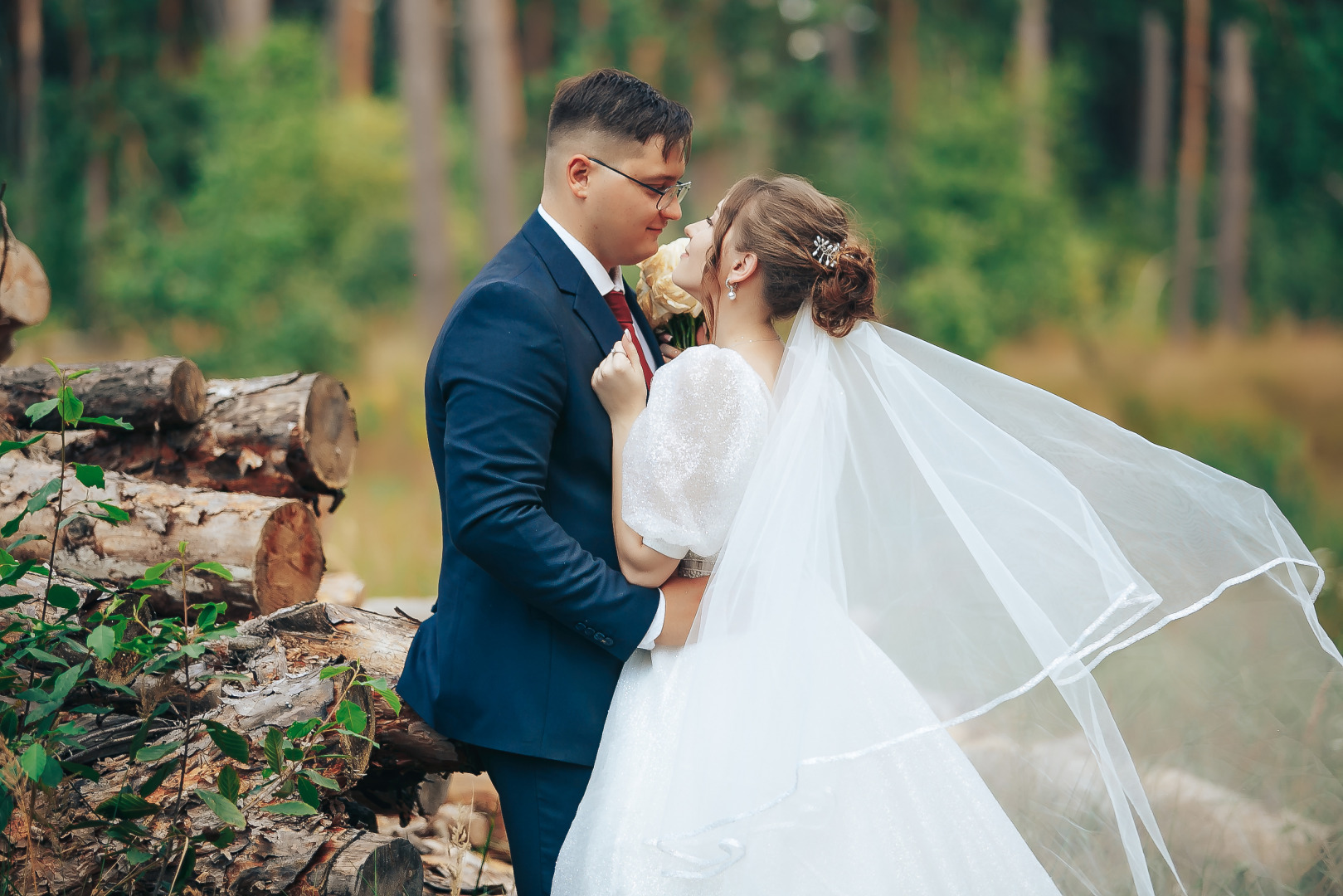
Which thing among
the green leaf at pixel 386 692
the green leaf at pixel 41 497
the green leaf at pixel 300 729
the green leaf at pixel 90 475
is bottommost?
the green leaf at pixel 300 729

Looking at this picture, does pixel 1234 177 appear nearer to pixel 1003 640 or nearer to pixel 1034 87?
pixel 1034 87

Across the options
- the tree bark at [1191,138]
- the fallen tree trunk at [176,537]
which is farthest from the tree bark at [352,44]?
the fallen tree trunk at [176,537]

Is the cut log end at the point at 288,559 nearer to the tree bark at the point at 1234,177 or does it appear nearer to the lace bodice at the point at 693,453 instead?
the lace bodice at the point at 693,453

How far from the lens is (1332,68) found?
52.7 ft

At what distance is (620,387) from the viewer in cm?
234

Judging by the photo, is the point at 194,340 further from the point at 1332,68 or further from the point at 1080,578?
the point at 1332,68

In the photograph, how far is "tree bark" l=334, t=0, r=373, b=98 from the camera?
69.3 feet

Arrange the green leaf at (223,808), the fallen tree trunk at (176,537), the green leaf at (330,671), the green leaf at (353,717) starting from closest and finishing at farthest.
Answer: the green leaf at (223,808) → the green leaf at (353,717) → the green leaf at (330,671) → the fallen tree trunk at (176,537)

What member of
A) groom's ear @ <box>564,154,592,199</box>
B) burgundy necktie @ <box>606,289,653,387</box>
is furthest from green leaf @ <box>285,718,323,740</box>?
groom's ear @ <box>564,154,592,199</box>

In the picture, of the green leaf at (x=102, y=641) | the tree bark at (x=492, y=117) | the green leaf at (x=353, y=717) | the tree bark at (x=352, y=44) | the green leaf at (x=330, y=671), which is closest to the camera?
the green leaf at (x=102, y=641)

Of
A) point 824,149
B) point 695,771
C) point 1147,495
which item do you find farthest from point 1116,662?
point 824,149

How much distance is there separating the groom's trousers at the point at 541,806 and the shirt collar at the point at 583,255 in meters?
1.15

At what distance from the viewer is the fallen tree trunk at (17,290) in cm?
361

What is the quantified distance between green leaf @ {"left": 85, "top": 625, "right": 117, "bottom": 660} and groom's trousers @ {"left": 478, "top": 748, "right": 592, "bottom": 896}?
0.86 meters
